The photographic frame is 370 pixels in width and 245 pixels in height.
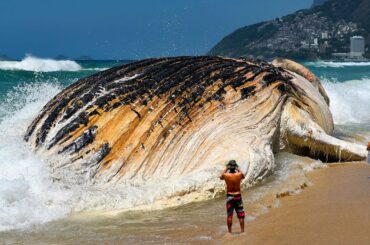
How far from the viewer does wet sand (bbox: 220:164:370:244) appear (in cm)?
510

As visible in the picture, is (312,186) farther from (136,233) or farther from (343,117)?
(343,117)

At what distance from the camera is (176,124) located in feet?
23.8

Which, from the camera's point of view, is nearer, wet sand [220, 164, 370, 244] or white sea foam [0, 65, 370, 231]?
wet sand [220, 164, 370, 244]

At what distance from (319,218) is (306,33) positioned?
137 m

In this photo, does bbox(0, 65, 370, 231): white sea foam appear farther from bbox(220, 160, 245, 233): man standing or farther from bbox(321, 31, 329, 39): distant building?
bbox(321, 31, 329, 39): distant building

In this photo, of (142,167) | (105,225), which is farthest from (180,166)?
(105,225)

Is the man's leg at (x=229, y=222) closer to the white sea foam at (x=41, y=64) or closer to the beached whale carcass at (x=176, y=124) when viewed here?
the beached whale carcass at (x=176, y=124)

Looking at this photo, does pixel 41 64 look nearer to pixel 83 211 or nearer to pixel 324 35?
pixel 83 211

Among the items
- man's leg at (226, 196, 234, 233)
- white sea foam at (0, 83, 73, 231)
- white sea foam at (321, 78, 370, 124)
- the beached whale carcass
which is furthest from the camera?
white sea foam at (321, 78, 370, 124)

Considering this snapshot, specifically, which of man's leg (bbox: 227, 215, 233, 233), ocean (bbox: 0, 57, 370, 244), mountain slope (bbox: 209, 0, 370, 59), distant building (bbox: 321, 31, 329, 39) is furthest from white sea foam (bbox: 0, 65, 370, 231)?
distant building (bbox: 321, 31, 329, 39)

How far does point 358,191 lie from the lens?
698cm

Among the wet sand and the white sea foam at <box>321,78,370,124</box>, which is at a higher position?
the wet sand

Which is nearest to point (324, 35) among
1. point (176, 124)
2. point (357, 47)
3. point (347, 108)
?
point (357, 47)

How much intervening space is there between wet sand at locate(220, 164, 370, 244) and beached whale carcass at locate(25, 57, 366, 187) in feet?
2.73
